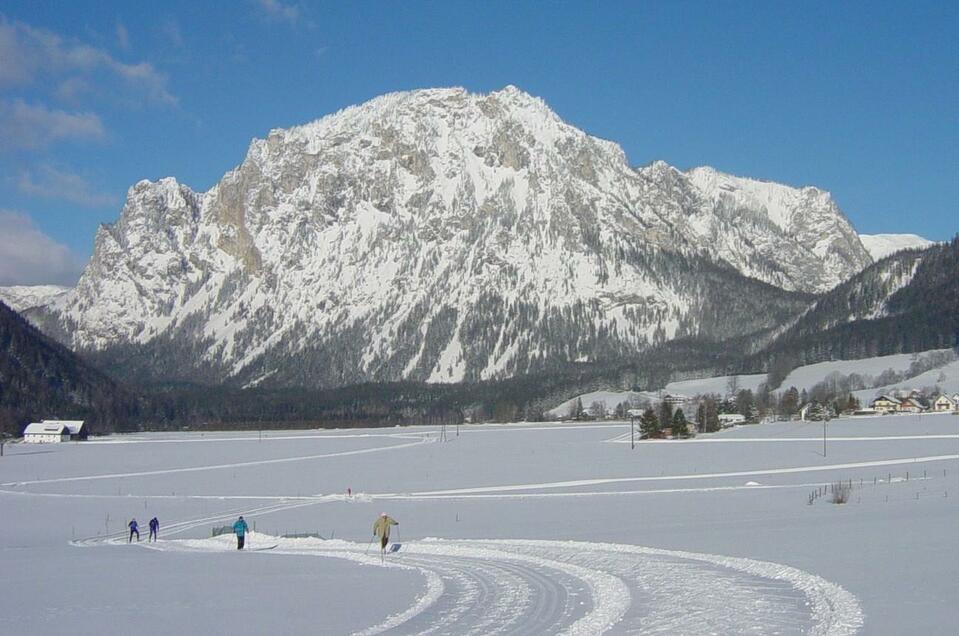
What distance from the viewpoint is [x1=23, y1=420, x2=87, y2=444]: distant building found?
515 feet

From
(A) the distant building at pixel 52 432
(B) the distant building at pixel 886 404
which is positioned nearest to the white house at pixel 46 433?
(A) the distant building at pixel 52 432

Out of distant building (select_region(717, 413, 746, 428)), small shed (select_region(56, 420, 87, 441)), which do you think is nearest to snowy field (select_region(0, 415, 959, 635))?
distant building (select_region(717, 413, 746, 428))

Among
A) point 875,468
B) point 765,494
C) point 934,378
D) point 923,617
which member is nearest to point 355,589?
point 923,617

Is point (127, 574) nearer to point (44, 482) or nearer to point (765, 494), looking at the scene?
point (765, 494)

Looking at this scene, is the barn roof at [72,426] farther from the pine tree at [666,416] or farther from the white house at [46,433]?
the pine tree at [666,416]

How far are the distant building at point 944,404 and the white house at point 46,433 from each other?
5144 inches

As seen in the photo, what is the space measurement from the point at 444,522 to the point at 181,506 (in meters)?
22.0

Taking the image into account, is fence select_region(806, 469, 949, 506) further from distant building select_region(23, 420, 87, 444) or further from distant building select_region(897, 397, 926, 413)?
distant building select_region(23, 420, 87, 444)

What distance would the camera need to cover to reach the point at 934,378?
180125mm

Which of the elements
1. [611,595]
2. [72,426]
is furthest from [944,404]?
[611,595]

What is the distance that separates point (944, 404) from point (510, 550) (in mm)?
134391

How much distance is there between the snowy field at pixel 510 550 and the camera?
19719 millimetres

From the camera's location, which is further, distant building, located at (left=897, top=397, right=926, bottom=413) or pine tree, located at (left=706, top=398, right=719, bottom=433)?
distant building, located at (left=897, top=397, right=926, bottom=413)

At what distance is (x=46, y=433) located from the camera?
6255 inches
